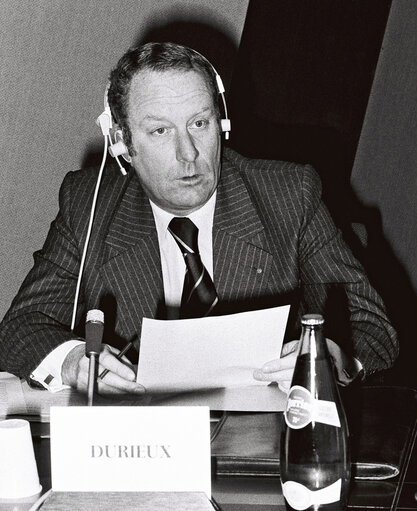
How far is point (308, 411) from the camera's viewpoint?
1.02 meters

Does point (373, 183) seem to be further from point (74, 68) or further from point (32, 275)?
point (32, 275)

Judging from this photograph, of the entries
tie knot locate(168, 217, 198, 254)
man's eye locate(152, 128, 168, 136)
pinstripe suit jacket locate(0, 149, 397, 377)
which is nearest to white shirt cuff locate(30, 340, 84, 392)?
pinstripe suit jacket locate(0, 149, 397, 377)

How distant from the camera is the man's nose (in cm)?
179

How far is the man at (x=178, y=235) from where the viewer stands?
181 cm

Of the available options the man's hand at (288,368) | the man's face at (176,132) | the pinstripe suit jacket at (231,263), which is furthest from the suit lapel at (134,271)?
the man's hand at (288,368)

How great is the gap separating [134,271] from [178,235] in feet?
0.45

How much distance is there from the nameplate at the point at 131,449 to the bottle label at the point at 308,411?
113 mm

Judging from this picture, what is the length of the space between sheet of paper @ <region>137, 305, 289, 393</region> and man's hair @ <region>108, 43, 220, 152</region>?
678mm

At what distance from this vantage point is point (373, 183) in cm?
342

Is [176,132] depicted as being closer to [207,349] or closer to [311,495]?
[207,349]

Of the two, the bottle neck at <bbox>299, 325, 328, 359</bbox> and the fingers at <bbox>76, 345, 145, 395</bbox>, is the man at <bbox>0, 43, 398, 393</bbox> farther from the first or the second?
the bottle neck at <bbox>299, 325, 328, 359</bbox>

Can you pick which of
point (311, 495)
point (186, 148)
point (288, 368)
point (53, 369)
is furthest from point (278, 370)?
point (186, 148)

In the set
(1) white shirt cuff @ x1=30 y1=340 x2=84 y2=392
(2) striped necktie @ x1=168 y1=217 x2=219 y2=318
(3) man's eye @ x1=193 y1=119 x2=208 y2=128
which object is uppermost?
(3) man's eye @ x1=193 y1=119 x2=208 y2=128

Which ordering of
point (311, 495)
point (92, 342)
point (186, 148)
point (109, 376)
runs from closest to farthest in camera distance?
point (311, 495) → point (92, 342) → point (109, 376) → point (186, 148)
